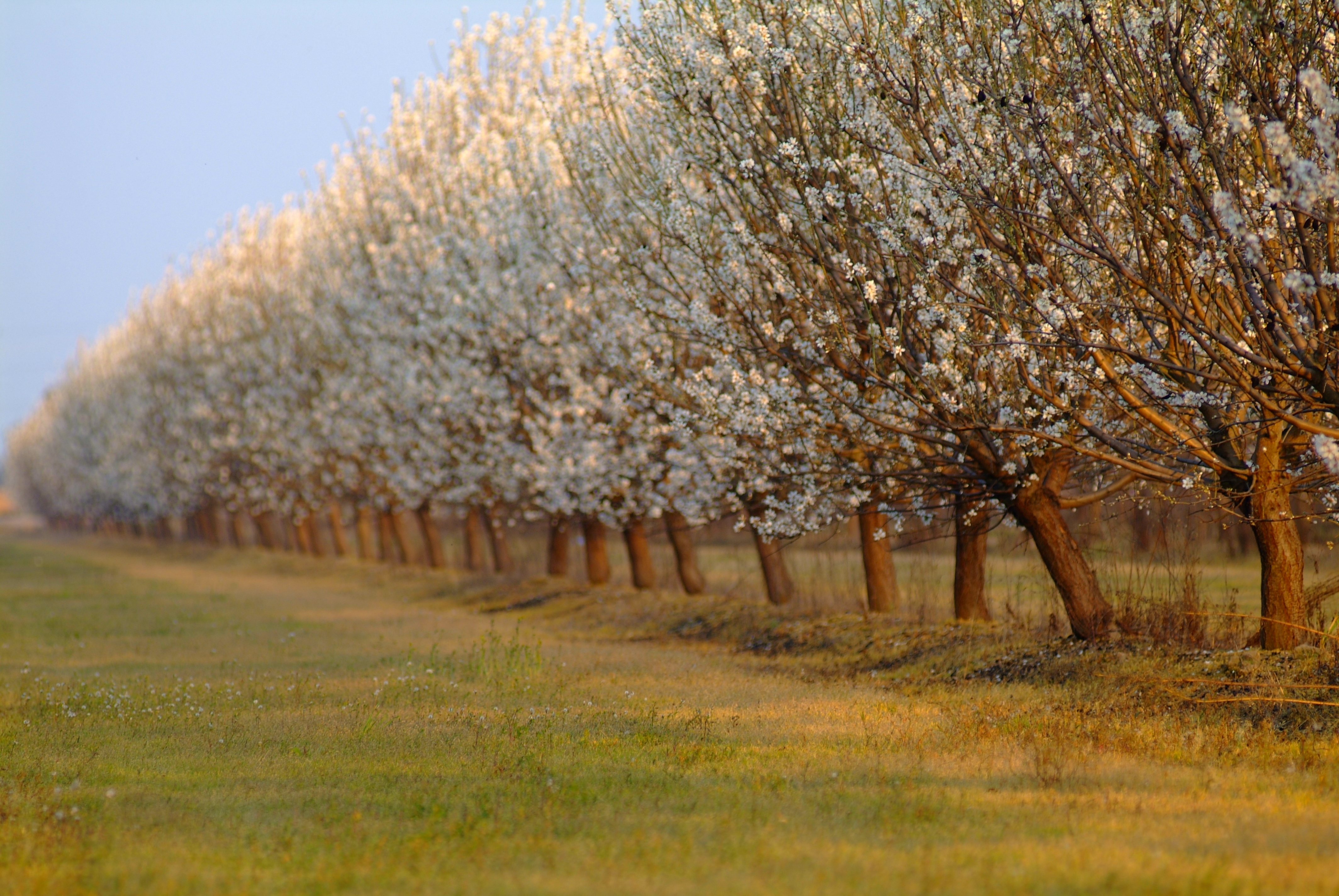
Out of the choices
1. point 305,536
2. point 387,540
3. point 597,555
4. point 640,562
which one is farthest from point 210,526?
point 640,562

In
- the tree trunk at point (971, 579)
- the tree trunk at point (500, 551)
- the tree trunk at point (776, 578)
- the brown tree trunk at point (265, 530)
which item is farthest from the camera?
the brown tree trunk at point (265, 530)

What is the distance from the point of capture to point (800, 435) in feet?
51.5

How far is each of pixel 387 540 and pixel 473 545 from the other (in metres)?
14.1

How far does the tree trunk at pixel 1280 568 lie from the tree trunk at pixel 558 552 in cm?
2112

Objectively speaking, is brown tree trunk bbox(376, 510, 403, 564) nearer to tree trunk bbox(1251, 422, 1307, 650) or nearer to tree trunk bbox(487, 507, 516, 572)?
tree trunk bbox(487, 507, 516, 572)

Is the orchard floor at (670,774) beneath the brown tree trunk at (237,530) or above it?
beneath

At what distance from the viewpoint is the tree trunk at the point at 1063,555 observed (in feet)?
49.5

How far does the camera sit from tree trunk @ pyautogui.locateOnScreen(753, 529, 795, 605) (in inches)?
918

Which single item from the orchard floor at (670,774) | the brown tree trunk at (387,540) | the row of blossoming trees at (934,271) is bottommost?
the orchard floor at (670,774)

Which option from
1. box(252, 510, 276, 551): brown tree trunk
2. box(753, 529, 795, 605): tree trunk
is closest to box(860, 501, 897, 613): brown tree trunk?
box(753, 529, 795, 605): tree trunk

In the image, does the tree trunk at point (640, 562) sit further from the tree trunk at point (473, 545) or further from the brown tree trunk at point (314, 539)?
the brown tree trunk at point (314, 539)

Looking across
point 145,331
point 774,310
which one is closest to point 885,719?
point 774,310

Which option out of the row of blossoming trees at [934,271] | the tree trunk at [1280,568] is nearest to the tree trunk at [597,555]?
the row of blossoming trees at [934,271]

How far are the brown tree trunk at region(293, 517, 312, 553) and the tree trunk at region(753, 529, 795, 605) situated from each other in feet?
119
